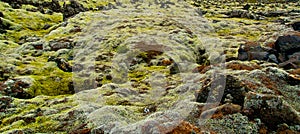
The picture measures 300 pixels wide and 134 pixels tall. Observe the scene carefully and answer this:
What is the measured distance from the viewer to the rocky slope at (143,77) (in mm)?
22009

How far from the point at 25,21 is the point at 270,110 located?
86.7 m

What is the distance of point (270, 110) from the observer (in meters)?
21.2

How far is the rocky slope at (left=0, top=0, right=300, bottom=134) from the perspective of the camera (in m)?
22.0

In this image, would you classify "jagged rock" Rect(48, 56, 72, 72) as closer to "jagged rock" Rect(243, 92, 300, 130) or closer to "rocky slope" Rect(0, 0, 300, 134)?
"rocky slope" Rect(0, 0, 300, 134)

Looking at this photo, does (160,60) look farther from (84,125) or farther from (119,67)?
Answer: (84,125)

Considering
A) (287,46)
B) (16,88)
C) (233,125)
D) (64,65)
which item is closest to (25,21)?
(64,65)

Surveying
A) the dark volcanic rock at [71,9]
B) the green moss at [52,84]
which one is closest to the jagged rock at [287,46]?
the green moss at [52,84]

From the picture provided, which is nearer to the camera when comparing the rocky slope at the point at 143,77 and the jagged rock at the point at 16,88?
the rocky slope at the point at 143,77

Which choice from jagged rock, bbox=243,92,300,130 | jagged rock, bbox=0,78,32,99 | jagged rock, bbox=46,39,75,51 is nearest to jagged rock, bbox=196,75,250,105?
jagged rock, bbox=243,92,300,130

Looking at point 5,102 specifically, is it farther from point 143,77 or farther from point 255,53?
point 255,53

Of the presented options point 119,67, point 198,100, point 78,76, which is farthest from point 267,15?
point 198,100

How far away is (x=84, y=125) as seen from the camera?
25281 millimetres

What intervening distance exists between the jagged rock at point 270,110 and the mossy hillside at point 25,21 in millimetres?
66976

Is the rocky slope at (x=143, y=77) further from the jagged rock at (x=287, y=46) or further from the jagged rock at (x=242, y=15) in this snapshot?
the jagged rock at (x=242, y=15)
